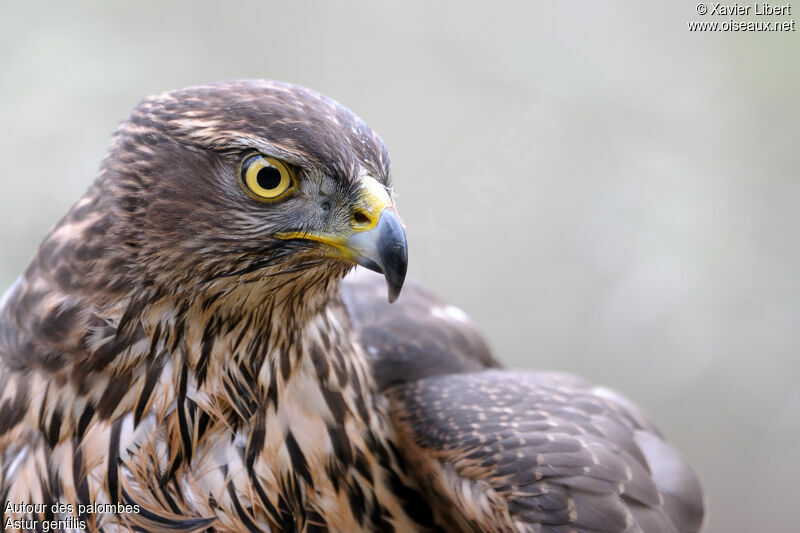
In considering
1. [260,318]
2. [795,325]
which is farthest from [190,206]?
[795,325]

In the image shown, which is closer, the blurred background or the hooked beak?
the hooked beak

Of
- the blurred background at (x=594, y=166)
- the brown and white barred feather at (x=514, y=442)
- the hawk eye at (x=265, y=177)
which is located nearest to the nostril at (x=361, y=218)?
the hawk eye at (x=265, y=177)

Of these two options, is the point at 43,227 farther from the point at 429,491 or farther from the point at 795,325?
the point at 795,325

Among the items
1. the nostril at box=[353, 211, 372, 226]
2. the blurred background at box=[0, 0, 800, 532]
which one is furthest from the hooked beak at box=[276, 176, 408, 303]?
the blurred background at box=[0, 0, 800, 532]

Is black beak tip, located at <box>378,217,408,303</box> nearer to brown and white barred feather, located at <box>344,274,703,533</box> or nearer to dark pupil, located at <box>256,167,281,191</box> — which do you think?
dark pupil, located at <box>256,167,281,191</box>

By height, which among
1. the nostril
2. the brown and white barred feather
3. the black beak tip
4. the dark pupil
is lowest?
the brown and white barred feather

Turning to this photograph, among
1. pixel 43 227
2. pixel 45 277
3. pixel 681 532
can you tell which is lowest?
pixel 43 227

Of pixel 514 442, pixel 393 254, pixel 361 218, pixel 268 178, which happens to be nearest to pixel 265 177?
pixel 268 178
